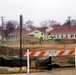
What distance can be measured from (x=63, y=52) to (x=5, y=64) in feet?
12.7

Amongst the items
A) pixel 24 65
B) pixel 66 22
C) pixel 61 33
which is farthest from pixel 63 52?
pixel 66 22

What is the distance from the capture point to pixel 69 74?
12281 millimetres

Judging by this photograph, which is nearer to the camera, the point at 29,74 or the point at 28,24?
the point at 29,74

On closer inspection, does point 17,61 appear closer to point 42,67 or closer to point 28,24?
point 42,67

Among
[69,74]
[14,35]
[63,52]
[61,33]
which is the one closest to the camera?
[69,74]

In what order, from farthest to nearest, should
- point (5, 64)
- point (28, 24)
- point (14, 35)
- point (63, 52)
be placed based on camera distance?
1. point (28, 24)
2. point (14, 35)
3. point (5, 64)
4. point (63, 52)

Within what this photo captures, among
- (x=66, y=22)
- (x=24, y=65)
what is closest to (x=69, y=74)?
(x=24, y=65)

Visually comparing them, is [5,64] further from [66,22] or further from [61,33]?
[66,22]

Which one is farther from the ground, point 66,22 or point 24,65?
point 66,22

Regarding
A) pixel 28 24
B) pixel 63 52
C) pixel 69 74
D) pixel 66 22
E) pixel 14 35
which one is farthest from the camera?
pixel 28 24

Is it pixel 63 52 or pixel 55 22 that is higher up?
pixel 55 22

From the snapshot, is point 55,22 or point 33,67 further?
point 55,22

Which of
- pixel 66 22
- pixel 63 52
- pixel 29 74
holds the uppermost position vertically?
pixel 66 22

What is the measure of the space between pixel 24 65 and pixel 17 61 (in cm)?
44
